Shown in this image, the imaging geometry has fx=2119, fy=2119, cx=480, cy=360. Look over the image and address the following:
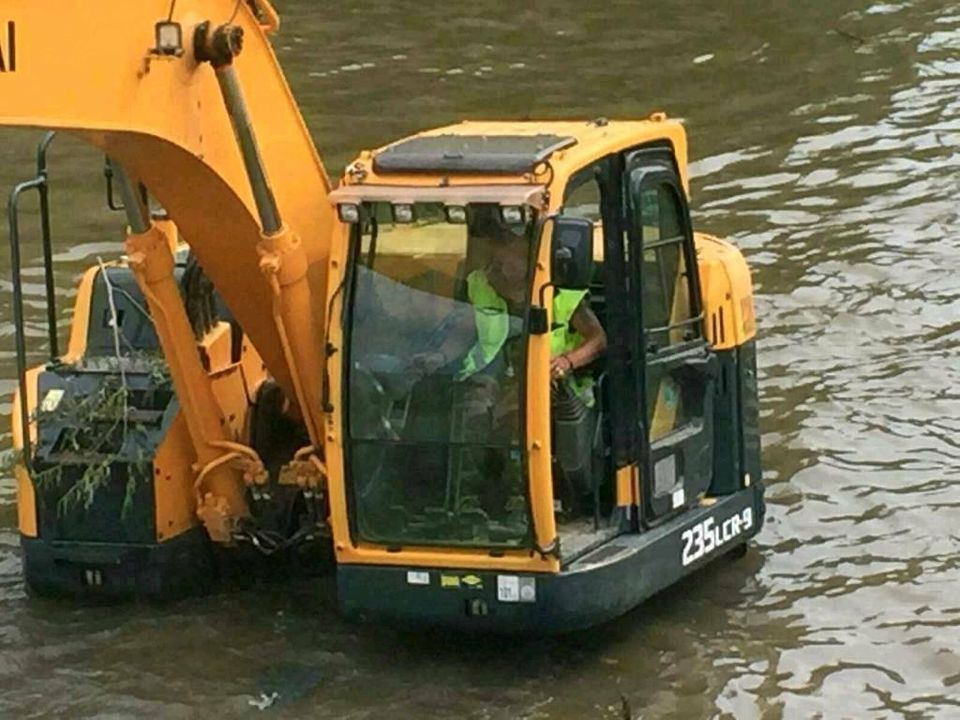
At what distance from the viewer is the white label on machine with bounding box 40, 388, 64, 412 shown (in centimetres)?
974

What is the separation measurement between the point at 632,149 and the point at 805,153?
949 centimetres

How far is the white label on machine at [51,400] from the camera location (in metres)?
9.74

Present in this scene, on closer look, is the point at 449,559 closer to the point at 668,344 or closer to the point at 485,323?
the point at 485,323

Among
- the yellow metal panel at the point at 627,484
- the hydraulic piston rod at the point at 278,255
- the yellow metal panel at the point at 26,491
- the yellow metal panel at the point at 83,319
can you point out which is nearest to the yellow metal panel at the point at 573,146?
the hydraulic piston rod at the point at 278,255

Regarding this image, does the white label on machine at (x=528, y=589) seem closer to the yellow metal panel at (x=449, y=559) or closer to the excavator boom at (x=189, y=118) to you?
the yellow metal panel at (x=449, y=559)

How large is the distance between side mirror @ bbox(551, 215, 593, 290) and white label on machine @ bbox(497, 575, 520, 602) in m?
1.22

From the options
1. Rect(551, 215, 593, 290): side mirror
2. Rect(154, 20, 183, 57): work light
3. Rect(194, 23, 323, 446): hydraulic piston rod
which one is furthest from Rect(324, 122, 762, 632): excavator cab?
Rect(154, 20, 183, 57): work light

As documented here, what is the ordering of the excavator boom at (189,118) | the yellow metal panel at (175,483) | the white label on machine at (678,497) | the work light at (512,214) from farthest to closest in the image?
1. the yellow metal panel at (175,483)
2. the white label on machine at (678,497)
3. the work light at (512,214)
4. the excavator boom at (189,118)

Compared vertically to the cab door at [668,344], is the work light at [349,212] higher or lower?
higher

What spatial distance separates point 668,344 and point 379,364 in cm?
143

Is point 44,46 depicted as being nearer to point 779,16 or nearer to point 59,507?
point 59,507

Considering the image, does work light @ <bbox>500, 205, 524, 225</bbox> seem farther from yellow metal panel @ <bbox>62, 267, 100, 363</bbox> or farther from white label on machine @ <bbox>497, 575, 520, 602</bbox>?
yellow metal panel @ <bbox>62, 267, 100, 363</bbox>

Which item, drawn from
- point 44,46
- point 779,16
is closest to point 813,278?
point 44,46

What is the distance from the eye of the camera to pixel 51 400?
9789mm
